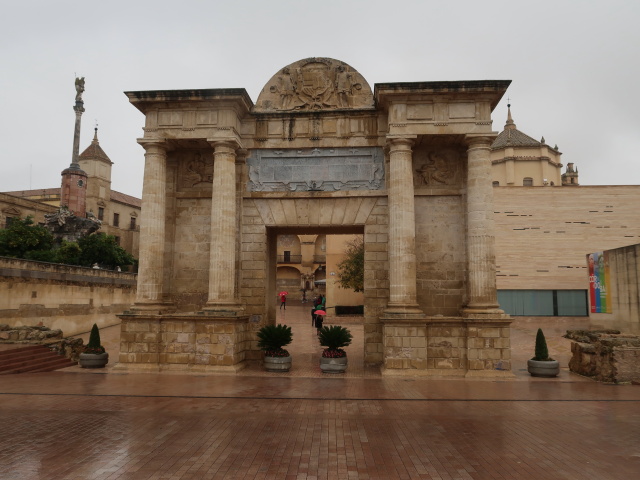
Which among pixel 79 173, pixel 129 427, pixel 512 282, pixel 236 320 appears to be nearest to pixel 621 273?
pixel 512 282

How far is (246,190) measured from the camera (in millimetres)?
16359

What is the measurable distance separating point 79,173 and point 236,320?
42.6 meters

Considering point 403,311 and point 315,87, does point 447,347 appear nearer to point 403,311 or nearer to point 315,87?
point 403,311

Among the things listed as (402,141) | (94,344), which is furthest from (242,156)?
(94,344)

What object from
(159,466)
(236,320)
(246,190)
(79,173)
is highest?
(79,173)

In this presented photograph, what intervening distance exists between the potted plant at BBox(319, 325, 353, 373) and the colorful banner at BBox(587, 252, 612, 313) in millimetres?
15846

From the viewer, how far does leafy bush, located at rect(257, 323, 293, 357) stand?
14461mm

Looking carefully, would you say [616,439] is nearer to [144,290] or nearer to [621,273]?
[144,290]

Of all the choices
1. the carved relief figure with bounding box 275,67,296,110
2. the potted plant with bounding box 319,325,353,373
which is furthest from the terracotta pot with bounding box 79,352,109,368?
the carved relief figure with bounding box 275,67,296,110

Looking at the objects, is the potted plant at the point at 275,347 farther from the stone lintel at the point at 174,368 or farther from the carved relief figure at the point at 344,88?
the carved relief figure at the point at 344,88

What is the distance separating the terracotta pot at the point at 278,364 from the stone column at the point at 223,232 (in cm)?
186

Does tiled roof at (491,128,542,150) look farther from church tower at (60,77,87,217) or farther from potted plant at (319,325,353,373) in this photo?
church tower at (60,77,87,217)

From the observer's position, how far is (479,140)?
14.8 metres

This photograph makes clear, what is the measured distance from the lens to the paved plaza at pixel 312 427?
6508 millimetres
